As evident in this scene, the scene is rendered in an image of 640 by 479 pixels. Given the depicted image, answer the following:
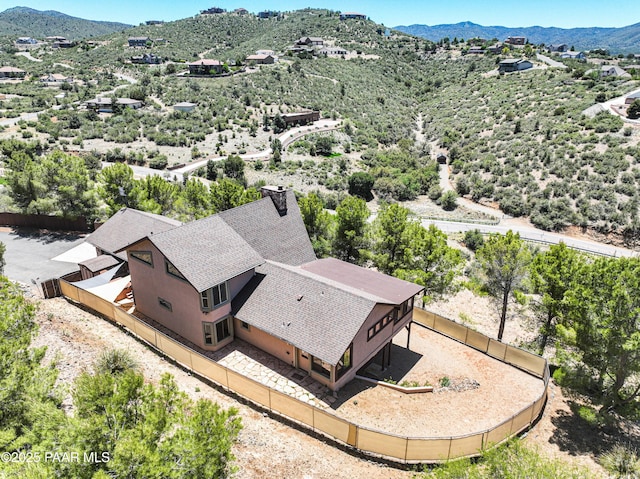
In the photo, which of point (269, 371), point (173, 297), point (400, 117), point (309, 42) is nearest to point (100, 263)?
point (173, 297)

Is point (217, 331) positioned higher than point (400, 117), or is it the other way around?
point (400, 117)

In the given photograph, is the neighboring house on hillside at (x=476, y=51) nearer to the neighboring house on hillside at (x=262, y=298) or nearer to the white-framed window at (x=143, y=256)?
the neighboring house on hillside at (x=262, y=298)

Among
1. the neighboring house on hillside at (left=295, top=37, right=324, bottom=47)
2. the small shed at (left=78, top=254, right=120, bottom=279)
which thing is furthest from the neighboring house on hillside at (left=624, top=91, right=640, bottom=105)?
the neighboring house on hillside at (left=295, top=37, right=324, bottom=47)

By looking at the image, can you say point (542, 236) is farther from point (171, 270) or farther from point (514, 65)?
point (514, 65)

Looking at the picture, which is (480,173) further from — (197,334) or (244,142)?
(197,334)

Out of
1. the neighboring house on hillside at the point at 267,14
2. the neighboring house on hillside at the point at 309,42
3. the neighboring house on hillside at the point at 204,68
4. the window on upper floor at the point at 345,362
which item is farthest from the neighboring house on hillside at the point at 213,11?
the window on upper floor at the point at 345,362
